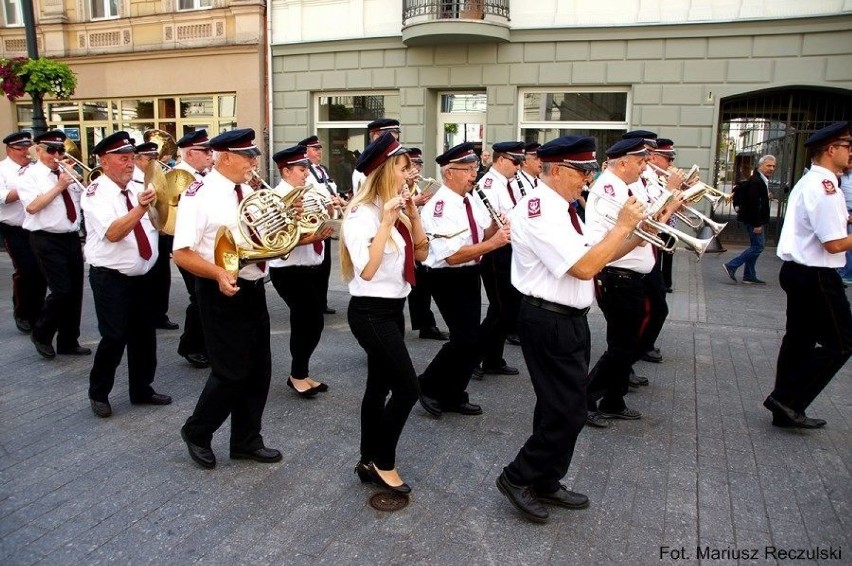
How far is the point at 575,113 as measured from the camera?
13.8m

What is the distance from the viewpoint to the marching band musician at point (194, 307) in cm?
606

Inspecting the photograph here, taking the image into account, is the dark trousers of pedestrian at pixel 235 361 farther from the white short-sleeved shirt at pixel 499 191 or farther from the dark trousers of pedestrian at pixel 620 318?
the white short-sleeved shirt at pixel 499 191

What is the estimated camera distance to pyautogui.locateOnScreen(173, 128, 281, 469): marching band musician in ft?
12.5

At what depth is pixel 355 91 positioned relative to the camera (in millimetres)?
15461

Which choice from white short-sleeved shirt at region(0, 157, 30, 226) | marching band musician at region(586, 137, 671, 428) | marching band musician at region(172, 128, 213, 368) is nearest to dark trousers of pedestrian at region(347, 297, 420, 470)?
marching band musician at region(586, 137, 671, 428)

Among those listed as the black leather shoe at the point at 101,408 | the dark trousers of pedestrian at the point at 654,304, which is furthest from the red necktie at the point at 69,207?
the dark trousers of pedestrian at the point at 654,304

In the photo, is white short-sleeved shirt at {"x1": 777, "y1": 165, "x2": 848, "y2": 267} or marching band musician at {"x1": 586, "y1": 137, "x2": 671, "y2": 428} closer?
white short-sleeved shirt at {"x1": 777, "y1": 165, "x2": 848, "y2": 267}

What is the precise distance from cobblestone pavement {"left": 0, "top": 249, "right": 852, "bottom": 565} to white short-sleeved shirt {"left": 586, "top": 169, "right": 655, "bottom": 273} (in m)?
1.20

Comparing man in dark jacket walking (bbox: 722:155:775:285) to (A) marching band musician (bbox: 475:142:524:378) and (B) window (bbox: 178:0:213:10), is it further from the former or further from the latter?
(B) window (bbox: 178:0:213:10)

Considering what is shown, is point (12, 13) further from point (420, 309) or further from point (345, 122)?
point (420, 309)

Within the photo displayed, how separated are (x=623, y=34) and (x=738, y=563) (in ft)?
38.8

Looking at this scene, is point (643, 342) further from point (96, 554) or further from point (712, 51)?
point (712, 51)

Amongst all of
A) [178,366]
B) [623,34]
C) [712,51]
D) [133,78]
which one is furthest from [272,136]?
[178,366]

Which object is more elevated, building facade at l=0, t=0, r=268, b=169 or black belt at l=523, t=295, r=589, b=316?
building facade at l=0, t=0, r=268, b=169
